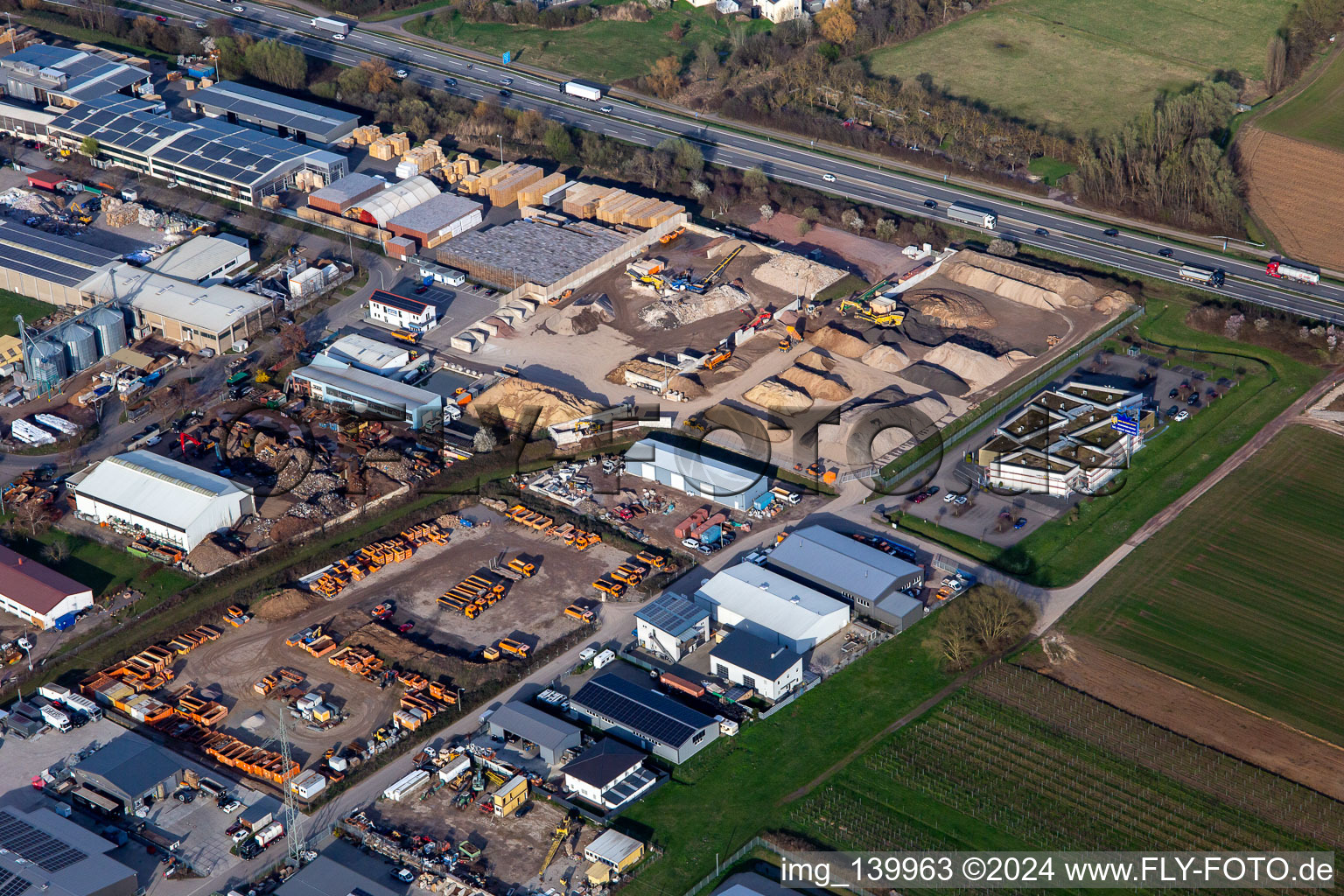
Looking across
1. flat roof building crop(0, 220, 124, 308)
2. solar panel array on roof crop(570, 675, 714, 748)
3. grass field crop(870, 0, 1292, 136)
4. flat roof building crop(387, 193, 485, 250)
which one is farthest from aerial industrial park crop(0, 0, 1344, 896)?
grass field crop(870, 0, 1292, 136)

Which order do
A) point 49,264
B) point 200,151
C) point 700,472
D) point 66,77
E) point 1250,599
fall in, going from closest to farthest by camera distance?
1. point 1250,599
2. point 700,472
3. point 49,264
4. point 200,151
5. point 66,77

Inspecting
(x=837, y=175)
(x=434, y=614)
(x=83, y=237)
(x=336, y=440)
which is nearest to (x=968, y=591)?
(x=434, y=614)

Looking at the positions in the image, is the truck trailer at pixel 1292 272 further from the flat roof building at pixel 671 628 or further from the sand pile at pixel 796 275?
the flat roof building at pixel 671 628

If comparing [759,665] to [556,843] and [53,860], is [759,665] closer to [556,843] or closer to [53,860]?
[556,843]

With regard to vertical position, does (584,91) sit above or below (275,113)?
Answer: above

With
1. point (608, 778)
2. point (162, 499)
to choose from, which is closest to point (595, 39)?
point (162, 499)

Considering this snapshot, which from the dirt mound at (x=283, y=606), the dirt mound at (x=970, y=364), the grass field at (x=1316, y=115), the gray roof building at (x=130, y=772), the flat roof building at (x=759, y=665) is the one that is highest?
the grass field at (x=1316, y=115)

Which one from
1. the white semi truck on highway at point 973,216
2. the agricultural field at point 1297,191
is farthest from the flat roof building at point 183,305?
the agricultural field at point 1297,191
